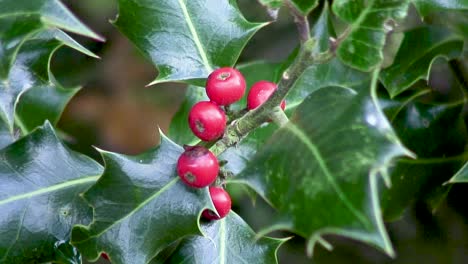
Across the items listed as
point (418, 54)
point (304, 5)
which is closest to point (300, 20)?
point (304, 5)

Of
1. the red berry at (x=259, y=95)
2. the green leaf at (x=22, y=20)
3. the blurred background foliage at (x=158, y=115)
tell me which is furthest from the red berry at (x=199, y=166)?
the blurred background foliage at (x=158, y=115)

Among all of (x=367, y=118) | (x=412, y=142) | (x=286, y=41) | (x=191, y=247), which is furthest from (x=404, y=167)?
(x=286, y=41)

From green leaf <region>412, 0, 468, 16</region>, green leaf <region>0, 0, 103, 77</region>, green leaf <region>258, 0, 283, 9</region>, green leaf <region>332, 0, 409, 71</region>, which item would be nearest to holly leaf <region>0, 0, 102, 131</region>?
green leaf <region>0, 0, 103, 77</region>

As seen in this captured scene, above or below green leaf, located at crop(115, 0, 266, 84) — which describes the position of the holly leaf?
above

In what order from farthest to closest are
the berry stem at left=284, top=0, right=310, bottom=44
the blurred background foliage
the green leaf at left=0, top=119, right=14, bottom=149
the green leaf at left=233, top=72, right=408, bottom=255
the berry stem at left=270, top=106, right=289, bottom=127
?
the blurred background foliage → the green leaf at left=0, top=119, right=14, bottom=149 → the berry stem at left=270, top=106, right=289, bottom=127 → the berry stem at left=284, top=0, right=310, bottom=44 → the green leaf at left=233, top=72, right=408, bottom=255

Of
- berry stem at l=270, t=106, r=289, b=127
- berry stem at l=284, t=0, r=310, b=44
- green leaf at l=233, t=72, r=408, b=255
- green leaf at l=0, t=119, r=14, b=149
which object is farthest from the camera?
green leaf at l=0, t=119, r=14, b=149

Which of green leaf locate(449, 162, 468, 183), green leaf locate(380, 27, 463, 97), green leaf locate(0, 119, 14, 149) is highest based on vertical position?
green leaf locate(0, 119, 14, 149)

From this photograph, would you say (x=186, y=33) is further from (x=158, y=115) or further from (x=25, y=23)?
(x=158, y=115)

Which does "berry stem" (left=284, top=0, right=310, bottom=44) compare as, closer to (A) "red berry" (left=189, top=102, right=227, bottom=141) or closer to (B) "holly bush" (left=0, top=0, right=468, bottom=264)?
(B) "holly bush" (left=0, top=0, right=468, bottom=264)
